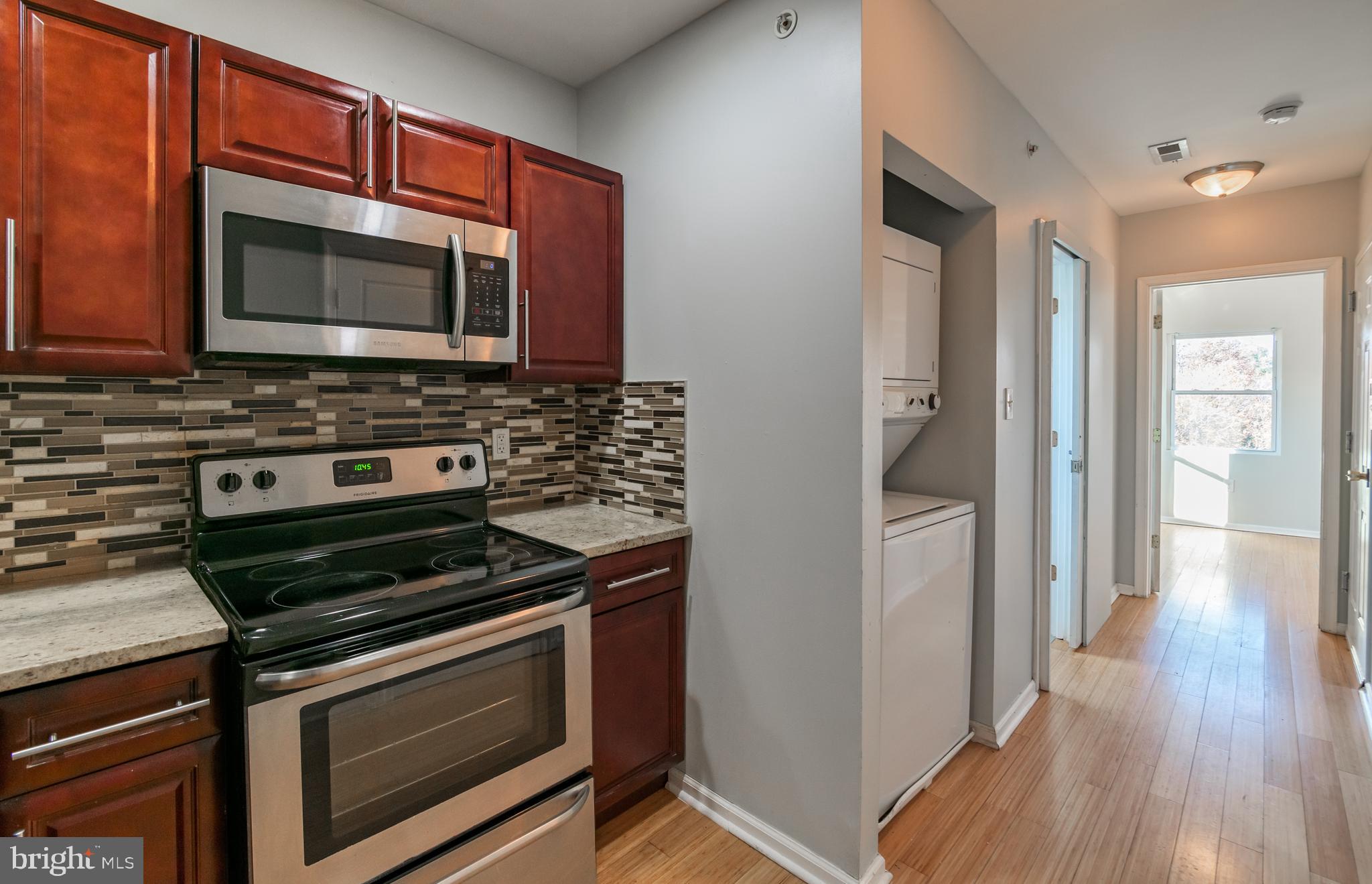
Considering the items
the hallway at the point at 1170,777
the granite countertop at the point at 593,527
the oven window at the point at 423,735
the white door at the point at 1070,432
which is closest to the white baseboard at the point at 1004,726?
the hallway at the point at 1170,777

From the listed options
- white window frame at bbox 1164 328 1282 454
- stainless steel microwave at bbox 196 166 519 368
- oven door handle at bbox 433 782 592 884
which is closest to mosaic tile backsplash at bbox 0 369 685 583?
stainless steel microwave at bbox 196 166 519 368

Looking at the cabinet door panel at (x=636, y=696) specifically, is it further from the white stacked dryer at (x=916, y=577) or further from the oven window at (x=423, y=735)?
the white stacked dryer at (x=916, y=577)

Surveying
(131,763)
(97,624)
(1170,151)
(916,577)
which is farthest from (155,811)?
(1170,151)

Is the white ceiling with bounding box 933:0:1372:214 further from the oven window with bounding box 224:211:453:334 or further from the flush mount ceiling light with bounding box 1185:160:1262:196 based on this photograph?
the oven window with bounding box 224:211:453:334

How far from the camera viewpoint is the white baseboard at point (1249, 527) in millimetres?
5984

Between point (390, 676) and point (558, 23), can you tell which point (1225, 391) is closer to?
point (558, 23)

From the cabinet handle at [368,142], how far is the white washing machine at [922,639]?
5.64 feet

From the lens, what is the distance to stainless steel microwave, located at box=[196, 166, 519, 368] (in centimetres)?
147

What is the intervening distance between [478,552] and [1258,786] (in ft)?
8.95

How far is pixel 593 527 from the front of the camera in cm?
209

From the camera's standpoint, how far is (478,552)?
1.75m

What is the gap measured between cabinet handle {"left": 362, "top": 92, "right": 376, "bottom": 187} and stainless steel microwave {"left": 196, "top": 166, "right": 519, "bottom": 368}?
0.10m

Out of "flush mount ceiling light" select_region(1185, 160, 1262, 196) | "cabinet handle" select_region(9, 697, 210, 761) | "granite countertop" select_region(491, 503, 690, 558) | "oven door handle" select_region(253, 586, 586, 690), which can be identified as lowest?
"cabinet handle" select_region(9, 697, 210, 761)

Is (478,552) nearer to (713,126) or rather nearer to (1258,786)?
(713,126)
